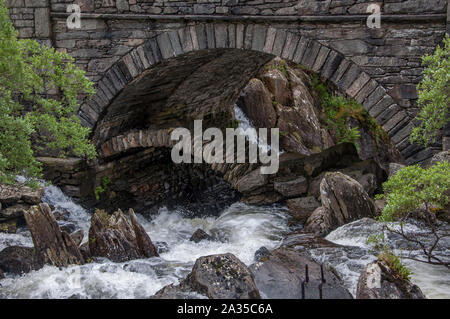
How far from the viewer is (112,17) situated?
10.1 m

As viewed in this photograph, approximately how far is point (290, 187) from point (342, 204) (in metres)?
3.13

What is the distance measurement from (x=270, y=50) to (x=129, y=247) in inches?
161

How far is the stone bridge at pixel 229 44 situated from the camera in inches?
339

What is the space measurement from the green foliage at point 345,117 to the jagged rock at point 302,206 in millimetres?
2630

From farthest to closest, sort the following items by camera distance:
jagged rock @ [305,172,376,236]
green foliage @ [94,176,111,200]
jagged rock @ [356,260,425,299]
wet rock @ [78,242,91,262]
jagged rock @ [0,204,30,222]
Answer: green foliage @ [94,176,111,200] → jagged rock @ [0,204,30,222] → jagged rock @ [305,172,376,236] → wet rock @ [78,242,91,262] → jagged rock @ [356,260,425,299]

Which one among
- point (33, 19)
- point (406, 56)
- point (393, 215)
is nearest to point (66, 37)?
point (33, 19)

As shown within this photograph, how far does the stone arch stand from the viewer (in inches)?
346

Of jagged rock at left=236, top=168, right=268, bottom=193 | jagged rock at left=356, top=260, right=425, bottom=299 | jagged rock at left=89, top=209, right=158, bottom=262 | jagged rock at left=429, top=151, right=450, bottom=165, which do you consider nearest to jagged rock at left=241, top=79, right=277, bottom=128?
jagged rock at left=236, top=168, right=268, bottom=193

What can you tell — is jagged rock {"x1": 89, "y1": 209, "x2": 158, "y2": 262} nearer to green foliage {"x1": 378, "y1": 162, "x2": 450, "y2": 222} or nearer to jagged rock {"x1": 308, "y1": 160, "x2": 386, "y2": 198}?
green foliage {"x1": 378, "y1": 162, "x2": 450, "y2": 222}

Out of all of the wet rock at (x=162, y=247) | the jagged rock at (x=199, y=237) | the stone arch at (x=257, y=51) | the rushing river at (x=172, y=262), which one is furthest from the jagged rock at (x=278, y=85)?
the wet rock at (x=162, y=247)

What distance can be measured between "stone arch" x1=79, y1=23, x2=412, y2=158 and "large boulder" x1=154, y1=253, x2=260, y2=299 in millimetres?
3899

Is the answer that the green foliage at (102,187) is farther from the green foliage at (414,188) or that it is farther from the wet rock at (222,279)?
the green foliage at (414,188)
